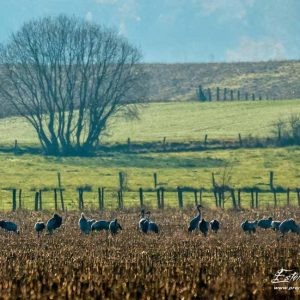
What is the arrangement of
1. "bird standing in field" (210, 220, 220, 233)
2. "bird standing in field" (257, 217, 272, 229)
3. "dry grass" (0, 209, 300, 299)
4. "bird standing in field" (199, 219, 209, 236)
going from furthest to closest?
"bird standing in field" (257, 217, 272, 229)
"bird standing in field" (210, 220, 220, 233)
"bird standing in field" (199, 219, 209, 236)
"dry grass" (0, 209, 300, 299)

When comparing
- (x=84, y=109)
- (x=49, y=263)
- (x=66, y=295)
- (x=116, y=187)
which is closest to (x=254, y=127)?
(x=84, y=109)

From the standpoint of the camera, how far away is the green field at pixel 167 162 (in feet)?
214

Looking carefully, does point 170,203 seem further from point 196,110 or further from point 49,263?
point 196,110

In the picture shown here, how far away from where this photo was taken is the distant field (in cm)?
8682

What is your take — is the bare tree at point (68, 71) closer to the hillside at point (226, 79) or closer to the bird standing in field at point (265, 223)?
the hillside at point (226, 79)

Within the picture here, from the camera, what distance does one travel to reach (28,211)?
48.8m

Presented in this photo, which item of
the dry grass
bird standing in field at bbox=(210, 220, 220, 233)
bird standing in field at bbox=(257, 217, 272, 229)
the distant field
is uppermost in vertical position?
the distant field

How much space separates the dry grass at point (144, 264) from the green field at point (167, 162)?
19233 millimetres

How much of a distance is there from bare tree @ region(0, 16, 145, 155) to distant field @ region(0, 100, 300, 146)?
3.17 metres

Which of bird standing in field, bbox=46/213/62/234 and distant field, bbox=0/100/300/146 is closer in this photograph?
bird standing in field, bbox=46/213/62/234

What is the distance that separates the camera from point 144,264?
25.7m

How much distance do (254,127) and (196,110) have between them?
14.8 m

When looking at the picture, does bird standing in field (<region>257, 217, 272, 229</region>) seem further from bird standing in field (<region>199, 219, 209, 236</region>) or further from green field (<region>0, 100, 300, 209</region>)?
green field (<region>0, 100, 300, 209</region>)

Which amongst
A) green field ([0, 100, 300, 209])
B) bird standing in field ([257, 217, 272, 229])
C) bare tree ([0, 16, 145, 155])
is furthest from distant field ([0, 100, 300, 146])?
bird standing in field ([257, 217, 272, 229])
